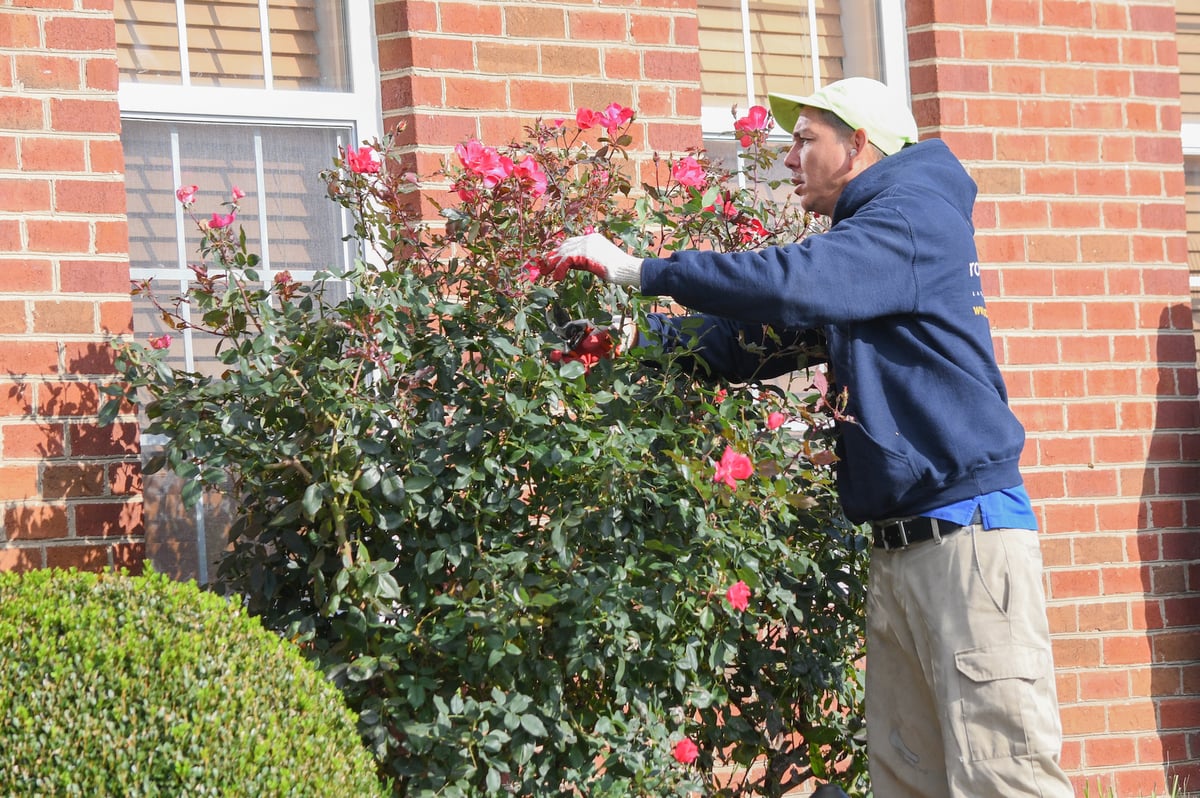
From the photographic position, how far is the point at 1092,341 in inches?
209

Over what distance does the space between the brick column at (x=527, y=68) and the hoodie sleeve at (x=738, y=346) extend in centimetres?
127

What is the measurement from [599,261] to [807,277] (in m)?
0.47

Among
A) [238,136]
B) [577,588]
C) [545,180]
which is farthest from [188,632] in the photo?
[238,136]

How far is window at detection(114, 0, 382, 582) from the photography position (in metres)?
4.32

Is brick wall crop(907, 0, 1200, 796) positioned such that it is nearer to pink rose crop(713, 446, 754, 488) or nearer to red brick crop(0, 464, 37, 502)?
pink rose crop(713, 446, 754, 488)

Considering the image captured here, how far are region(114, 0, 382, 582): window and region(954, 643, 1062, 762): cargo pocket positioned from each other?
7.47 ft

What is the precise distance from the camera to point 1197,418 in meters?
5.43

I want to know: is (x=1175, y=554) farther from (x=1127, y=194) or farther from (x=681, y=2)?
(x=681, y=2)


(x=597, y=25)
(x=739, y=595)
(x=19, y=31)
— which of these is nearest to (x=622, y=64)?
(x=597, y=25)

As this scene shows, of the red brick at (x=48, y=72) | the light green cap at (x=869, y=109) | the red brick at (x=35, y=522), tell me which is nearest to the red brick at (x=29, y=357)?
the red brick at (x=35, y=522)

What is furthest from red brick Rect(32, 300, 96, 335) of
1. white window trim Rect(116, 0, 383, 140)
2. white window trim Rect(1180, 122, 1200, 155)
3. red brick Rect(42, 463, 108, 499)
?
white window trim Rect(1180, 122, 1200, 155)

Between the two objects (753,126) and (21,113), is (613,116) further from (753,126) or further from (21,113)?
(21,113)

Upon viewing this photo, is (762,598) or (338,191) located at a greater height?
(338,191)

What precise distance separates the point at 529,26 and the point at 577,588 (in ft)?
7.48
